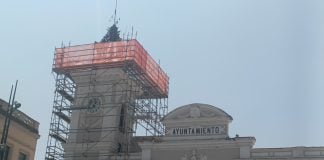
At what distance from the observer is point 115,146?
153ft

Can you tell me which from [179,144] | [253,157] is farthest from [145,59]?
[253,157]

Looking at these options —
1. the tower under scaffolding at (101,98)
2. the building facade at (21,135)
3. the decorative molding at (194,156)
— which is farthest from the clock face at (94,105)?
the building facade at (21,135)

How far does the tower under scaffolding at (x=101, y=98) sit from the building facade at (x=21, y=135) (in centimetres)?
947

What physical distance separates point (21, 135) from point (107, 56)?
50.7 feet

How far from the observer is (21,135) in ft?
116

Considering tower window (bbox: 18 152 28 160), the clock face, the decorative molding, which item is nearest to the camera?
tower window (bbox: 18 152 28 160)

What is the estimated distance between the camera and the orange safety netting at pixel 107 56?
4906 cm

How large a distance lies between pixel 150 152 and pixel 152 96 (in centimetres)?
1078

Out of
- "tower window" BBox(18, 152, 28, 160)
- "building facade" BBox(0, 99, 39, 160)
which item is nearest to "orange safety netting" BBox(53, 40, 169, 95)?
"building facade" BBox(0, 99, 39, 160)

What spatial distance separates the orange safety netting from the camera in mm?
49062

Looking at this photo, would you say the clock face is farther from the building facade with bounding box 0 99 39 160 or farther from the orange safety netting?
the building facade with bounding box 0 99 39 160

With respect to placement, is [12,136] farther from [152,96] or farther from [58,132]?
[152,96]

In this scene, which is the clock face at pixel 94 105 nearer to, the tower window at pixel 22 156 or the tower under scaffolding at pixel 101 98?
the tower under scaffolding at pixel 101 98

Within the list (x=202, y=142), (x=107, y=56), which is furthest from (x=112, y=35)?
(x=202, y=142)
